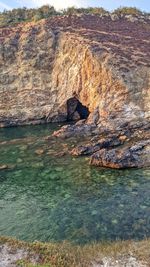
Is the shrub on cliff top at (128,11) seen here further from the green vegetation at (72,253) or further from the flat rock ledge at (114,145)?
the green vegetation at (72,253)

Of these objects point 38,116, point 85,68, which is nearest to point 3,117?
point 38,116

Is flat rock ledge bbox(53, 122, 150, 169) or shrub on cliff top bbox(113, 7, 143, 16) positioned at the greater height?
shrub on cliff top bbox(113, 7, 143, 16)

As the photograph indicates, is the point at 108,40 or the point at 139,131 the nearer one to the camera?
the point at 139,131

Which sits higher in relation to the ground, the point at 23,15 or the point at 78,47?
the point at 23,15

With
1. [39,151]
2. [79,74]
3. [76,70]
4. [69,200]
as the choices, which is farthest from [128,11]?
[69,200]

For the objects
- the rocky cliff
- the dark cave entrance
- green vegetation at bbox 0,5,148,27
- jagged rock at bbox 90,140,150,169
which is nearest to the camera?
jagged rock at bbox 90,140,150,169

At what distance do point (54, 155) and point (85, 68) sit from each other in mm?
25629

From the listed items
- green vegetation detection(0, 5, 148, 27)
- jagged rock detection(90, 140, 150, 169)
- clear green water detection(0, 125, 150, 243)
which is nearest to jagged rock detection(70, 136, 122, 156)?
clear green water detection(0, 125, 150, 243)

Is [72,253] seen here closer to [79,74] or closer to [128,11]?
[79,74]

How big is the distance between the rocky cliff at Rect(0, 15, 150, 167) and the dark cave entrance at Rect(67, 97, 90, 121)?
177 millimetres

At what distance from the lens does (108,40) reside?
67375mm

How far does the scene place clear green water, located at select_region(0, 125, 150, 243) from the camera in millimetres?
26203

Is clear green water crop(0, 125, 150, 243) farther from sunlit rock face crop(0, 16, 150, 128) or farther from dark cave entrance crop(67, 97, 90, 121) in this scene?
dark cave entrance crop(67, 97, 90, 121)

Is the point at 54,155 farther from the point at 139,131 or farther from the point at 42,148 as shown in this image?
the point at 139,131
